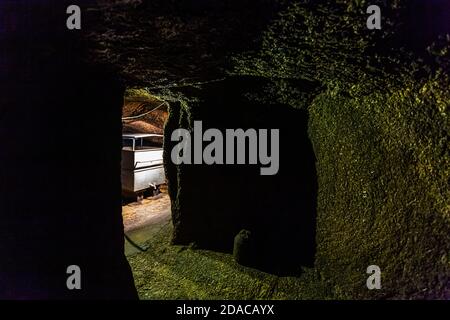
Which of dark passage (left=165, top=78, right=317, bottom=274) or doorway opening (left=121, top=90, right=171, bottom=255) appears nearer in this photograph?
dark passage (left=165, top=78, right=317, bottom=274)

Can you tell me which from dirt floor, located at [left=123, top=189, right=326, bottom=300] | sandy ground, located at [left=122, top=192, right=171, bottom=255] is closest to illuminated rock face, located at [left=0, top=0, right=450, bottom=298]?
dirt floor, located at [left=123, top=189, right=326, bottom=300]

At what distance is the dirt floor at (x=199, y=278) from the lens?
340 centimetres

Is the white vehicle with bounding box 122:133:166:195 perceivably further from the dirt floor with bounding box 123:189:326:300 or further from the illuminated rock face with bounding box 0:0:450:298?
the illuminated rock face with bounding box 0:0:450:298

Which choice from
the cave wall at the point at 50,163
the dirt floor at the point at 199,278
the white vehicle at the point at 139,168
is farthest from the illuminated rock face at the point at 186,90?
the white vehicle at the point at 139,168

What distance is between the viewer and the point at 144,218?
7.49 m

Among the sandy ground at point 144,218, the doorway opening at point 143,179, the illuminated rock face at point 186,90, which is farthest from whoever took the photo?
the doorway opening at point 143,179

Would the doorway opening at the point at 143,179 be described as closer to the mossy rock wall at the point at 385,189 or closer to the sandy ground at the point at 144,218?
the sandy ground at the point at 144,218

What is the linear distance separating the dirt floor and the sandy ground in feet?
1.25

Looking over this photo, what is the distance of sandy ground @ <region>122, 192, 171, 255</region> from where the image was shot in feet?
19.6

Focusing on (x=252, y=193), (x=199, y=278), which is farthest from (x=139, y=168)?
(x=199, y=278)

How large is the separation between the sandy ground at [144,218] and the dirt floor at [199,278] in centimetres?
38

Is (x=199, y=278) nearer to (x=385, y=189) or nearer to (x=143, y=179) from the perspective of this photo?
(x=385, y=189)

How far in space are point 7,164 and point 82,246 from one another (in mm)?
795
